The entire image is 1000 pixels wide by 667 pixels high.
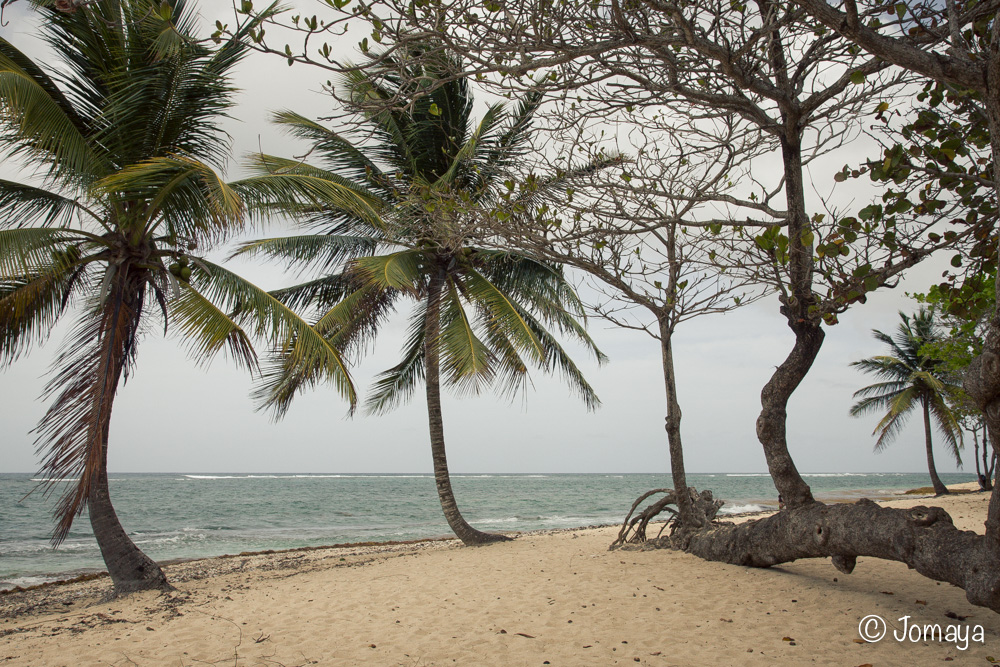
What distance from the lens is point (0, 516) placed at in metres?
22.6

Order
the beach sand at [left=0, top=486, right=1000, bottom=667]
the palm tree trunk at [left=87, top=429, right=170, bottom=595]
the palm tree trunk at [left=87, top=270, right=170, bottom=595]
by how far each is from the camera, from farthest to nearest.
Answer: the palm tree trunk at [left=87, top=429, right=170, bottom=595], the palm tree trunk at [left=87, top=270, right=170, bottom=595], the beach sand at [left=0, top=486, right=1000, bottom=667]

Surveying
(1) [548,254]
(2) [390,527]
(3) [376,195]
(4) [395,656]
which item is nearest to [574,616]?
(4) [395,656]

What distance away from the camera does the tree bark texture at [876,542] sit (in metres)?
3.82

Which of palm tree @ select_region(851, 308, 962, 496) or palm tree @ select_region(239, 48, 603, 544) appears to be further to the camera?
palm tree @ select_region(851, 308, 962, 496)

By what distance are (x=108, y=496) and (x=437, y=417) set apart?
5.07 m

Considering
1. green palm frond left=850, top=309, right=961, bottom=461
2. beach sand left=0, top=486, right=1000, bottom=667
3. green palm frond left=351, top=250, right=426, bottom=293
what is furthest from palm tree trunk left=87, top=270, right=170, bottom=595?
green palm frond left=850, top=309, right=961, bottom=461

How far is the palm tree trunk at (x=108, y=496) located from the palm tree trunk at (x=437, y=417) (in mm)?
4615

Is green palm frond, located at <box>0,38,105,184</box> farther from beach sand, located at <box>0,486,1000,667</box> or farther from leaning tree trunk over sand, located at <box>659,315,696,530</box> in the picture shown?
leaning tree trunk over sand, located at <box>659,315,696,530</box>

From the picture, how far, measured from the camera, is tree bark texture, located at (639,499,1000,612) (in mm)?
3824

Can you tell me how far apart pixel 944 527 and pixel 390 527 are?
18204 millimetres

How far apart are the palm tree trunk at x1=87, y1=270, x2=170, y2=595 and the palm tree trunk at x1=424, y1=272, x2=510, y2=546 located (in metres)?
4.62

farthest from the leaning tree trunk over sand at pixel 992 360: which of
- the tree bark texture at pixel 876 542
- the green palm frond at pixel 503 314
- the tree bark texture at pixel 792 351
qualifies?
the green palm frond at pixel 503 314

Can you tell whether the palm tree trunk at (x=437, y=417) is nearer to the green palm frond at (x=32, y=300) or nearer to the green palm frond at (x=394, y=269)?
the green palm frond at (x=394, y=269)

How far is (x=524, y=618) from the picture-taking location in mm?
5215
